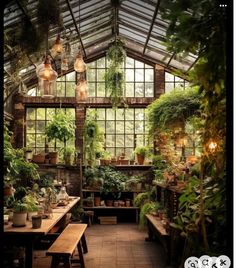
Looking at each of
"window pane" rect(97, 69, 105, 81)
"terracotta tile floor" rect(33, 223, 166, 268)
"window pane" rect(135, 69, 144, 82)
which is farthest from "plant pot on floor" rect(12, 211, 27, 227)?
"window pane" rect(135, 69, 144, 82)

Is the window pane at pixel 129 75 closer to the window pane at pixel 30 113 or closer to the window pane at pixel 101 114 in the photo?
the window pane at pixel 101 114

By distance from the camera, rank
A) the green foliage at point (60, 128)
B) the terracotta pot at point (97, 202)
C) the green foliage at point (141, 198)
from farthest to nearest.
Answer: the terracotta pot at point (97, 202) → the green foliage at point (60, 128) → the green foliage at point (141, 198)

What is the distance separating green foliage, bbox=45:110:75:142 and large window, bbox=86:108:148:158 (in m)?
1.02

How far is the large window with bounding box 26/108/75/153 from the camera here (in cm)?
987

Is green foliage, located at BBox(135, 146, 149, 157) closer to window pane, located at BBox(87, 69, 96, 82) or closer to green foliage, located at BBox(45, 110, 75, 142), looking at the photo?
green foliage, located at BBox(45, 110, 75, 142)

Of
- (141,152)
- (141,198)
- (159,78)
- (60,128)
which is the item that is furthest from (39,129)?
(159,78)

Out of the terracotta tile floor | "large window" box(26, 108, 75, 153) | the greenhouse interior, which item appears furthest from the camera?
"large window" box(26, 108, 75, 153)

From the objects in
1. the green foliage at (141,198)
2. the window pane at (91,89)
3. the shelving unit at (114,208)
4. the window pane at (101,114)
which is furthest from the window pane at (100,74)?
the green foliage at (141,198)

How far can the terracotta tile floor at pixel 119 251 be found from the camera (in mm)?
5434

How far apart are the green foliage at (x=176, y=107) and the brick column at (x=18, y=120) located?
4326mm

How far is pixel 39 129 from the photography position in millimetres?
9898

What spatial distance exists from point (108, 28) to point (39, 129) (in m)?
3.17

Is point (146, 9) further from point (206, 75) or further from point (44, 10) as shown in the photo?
point (206, 75)

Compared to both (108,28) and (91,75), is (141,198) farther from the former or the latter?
(108,28)
